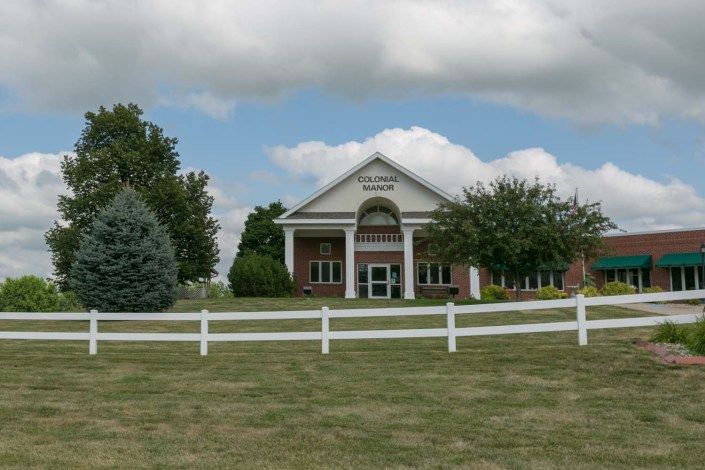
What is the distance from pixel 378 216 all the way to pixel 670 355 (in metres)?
32.4

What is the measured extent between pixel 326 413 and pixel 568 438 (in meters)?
3.33

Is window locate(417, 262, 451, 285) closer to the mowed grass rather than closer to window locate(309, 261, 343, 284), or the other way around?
window locate(309, 261, 343, 284)

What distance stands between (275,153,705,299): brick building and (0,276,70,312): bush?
46.0 ft

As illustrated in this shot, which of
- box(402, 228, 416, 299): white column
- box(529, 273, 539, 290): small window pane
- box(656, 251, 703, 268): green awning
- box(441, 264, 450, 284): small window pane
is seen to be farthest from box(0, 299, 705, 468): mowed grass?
box(529, 273, 539, 290): small window pane

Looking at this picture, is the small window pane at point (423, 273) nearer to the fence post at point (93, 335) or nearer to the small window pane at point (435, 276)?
the small window pane at point (435, 276)

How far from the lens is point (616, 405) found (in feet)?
34.6

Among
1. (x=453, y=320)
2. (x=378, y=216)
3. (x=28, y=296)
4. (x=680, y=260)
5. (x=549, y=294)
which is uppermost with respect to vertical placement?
(x=378, y=216)

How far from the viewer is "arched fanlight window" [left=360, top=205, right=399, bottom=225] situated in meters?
44.9

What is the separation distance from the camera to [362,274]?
44188 mm

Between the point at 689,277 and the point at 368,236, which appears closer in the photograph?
the point at 689,277

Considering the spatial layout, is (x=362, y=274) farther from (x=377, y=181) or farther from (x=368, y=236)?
(x=377, y=181)

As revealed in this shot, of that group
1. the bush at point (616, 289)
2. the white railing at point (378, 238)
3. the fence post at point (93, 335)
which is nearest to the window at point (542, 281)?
the white railing at point (378, 238)

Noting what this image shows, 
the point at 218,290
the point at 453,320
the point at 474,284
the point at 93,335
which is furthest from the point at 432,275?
the point at 93,335

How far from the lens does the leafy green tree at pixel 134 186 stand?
41.6 m
